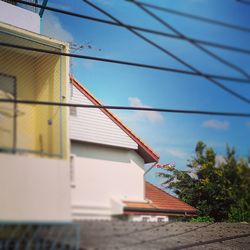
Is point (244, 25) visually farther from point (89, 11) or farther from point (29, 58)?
point (29, 58)

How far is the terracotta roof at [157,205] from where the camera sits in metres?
2.39

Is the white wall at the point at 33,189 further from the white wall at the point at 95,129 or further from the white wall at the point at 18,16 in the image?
the white wall at the point at 18,16

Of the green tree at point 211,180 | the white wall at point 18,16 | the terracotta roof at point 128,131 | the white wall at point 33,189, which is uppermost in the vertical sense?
the white wall at point 18,16

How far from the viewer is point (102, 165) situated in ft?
7.63

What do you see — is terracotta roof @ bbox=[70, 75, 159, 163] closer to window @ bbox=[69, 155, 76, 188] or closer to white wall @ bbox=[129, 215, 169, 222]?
white wall @ bbox=[129, 215, 169, 222]

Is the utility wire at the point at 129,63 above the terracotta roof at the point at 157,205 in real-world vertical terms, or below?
above

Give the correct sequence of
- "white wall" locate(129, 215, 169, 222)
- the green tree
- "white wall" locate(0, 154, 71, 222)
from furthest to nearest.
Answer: the green tree < "white wall" locate(129, 215, 169, 222) < "white wall" locate(0, 154, 71, 222)

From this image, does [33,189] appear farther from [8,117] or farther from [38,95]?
[38,95]

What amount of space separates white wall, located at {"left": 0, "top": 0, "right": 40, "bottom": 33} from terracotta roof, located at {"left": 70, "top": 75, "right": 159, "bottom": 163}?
2.56m

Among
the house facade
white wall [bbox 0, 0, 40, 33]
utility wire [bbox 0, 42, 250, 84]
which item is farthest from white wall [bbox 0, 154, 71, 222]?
white wall [bbox 0, 0, 40, 33]

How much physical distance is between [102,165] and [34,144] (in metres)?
0.34

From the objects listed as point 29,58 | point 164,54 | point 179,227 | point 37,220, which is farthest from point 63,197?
point 164,54

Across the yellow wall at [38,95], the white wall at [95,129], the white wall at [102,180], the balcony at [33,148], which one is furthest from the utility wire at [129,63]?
the white wall at [102,180]

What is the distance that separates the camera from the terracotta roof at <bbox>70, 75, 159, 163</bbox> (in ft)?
8.80
